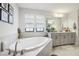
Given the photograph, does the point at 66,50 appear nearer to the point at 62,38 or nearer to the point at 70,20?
the point at 62,38

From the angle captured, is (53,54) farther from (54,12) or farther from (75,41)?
(54,12)

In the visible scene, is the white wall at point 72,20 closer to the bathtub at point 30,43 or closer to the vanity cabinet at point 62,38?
the vanity cabinet at point 62,38

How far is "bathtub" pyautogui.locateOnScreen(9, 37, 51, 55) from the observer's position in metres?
1.25

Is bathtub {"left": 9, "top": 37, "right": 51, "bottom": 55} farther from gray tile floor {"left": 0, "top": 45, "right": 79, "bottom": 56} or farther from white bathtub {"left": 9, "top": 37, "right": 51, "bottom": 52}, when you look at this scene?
gray tile floor {"left": 0, "top": 45, "right": 79, "bottom": 56}

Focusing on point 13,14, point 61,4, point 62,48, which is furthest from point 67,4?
point 13,14

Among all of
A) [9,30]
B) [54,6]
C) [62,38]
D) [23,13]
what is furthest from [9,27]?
[62,38]

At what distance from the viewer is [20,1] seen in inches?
49.4

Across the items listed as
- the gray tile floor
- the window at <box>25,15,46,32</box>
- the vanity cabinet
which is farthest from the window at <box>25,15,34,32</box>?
the gray tile floor

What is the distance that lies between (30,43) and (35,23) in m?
0.36

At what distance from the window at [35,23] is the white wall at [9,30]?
0.19 m

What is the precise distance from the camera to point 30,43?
1416 millimetres

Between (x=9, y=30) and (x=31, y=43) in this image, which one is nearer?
(x=9, y=30)

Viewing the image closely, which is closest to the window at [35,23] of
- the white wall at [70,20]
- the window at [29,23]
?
the window at [29,23]

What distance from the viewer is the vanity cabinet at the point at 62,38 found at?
1415mm
